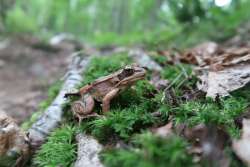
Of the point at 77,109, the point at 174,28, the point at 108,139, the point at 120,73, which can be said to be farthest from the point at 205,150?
the point at 174,28

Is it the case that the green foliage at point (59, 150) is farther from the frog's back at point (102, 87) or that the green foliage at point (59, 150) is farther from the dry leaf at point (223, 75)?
the dry leaf at point (223, 75)

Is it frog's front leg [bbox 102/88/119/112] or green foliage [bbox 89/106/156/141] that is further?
frog's front leg [bbox 102/88/119/112]

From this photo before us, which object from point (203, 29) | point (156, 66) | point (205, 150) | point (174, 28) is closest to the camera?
point (205, 150)

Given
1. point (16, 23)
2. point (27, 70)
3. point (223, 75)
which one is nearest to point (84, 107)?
point (223, 75)

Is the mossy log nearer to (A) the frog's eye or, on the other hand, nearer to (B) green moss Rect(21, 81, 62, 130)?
(B) green moss Rect(21, 81, 62, 130)

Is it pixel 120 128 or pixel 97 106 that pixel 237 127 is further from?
pixel 97 106

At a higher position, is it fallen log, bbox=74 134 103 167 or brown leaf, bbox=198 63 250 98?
brown leaf, bbox=198 63 250 98

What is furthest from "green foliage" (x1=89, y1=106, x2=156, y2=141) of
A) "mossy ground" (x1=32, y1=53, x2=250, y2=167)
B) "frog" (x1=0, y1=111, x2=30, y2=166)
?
"frog" (x1=0, y1=111, x2=30, y2=166)
